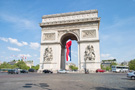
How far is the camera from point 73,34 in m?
27.6

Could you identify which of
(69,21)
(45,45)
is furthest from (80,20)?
(45,45)

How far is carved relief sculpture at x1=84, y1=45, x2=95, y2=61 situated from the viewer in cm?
2467

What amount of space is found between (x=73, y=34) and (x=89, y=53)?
19.9ft

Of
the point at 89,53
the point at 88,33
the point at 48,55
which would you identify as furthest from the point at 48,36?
the point at 89,53

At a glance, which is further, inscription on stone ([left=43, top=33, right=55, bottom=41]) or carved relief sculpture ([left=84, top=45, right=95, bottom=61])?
inscription on stone ([left=43, top=33, right=55, bottom=41])

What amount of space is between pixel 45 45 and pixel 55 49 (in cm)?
281

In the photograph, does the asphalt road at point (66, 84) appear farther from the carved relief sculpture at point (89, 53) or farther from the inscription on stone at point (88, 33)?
the inscription on stone at point (88, 33)

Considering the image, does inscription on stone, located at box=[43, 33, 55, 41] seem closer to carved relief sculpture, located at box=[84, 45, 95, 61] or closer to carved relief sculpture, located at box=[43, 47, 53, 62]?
carved relief sculpture, located at box=[43, 47, 53, 62]

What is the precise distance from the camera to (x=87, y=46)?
2559cm

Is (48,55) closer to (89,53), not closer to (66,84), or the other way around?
(89,53)

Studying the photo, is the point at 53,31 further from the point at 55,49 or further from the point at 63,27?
the point at 55,49

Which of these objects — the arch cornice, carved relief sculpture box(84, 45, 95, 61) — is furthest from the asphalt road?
the arch cornice

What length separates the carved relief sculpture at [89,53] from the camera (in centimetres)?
2467

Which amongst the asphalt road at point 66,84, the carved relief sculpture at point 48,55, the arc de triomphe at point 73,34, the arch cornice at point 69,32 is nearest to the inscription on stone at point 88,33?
the arc de triomphe at point 73,34
